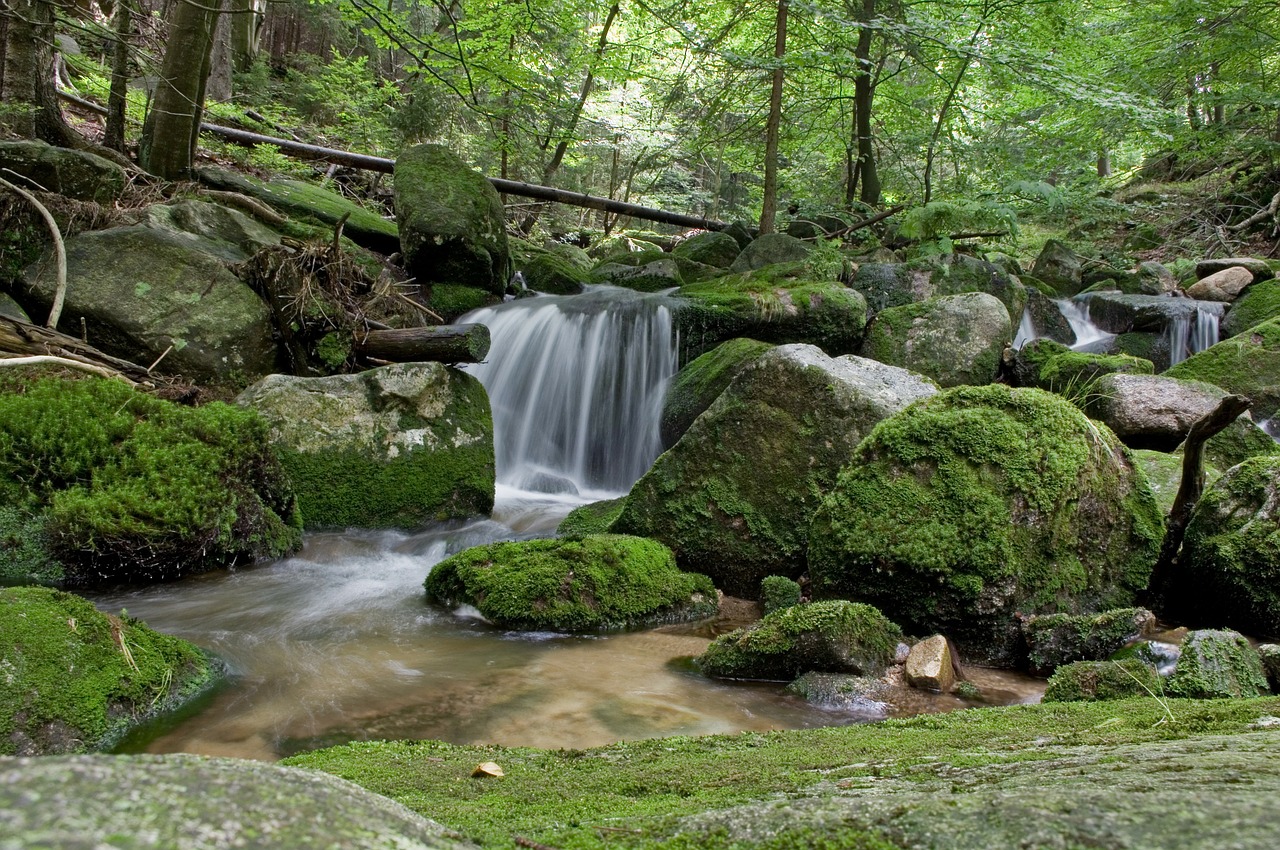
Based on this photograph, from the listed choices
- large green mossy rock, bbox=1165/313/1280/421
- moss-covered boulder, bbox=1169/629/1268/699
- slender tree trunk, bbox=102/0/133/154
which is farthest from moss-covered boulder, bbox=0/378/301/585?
large green mossy rock, bbox=1165/313/1280/421

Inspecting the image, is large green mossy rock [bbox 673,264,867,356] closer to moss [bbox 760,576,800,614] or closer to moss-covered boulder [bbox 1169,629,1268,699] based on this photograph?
moss [bbox 760,576,800,614]

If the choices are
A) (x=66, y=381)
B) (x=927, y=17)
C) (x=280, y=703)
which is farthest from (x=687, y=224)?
(x=280, y=703)

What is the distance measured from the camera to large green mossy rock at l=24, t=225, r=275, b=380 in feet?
23.2

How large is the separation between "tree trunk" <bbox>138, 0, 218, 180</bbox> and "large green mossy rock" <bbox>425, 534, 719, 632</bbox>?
6867mm

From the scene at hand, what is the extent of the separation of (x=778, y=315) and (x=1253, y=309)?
7591mm

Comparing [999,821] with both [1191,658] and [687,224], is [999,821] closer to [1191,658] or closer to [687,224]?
[1191,658]

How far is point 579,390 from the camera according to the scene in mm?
9930

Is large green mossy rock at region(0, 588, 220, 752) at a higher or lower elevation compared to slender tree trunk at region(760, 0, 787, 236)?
lower

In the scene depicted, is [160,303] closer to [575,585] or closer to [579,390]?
[579,390]

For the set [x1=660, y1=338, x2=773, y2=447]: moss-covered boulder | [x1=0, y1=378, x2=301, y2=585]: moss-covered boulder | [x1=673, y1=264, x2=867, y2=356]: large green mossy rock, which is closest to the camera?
[x1=0, y1=378, x2=301, y2=585]: moss-covered boulder

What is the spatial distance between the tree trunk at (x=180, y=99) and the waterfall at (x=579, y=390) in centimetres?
414

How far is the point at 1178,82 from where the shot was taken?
16641mm

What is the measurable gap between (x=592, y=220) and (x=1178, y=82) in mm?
14980

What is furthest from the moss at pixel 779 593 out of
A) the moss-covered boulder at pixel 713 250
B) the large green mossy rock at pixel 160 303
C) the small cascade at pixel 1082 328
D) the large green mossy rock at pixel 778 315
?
the moss-covered boulder at pixel 713 250
